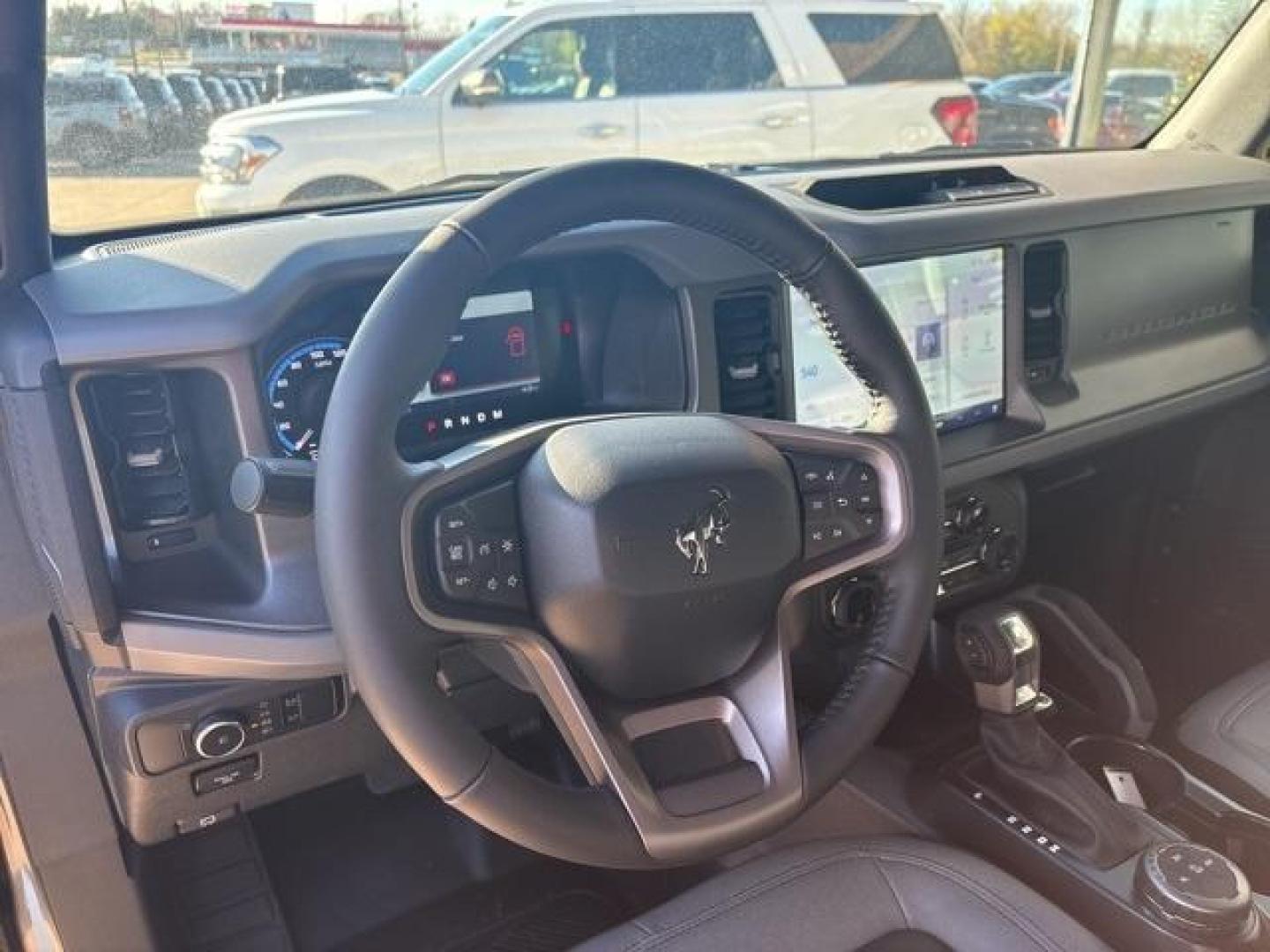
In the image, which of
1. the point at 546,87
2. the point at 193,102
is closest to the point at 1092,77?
the point at 546,87

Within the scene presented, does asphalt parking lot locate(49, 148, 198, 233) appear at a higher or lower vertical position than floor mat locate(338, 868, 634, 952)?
higher

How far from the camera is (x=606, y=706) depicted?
1.13 meters

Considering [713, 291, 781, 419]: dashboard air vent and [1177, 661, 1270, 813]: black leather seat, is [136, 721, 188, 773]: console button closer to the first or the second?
[713, 291, 781, 419]: dashboard air vent

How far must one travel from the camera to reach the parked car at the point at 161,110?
56.1 inches

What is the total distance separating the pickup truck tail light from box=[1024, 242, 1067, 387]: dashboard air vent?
0.58m

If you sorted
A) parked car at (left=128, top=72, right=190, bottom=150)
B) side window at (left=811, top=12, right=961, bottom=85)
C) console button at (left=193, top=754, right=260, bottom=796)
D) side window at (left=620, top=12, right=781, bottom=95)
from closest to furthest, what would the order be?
console button at (left=193, top=754, right=260, bottom=796) → parked car at (left=128, top=72, right=190, bottom=150) → side window at (left=620, top=12, right=781, bottom=95) → side window at (left=811, top=12, right=961, bottom=85)

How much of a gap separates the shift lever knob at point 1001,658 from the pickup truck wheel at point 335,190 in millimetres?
1006

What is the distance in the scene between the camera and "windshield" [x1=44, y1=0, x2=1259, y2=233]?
4.68 ft

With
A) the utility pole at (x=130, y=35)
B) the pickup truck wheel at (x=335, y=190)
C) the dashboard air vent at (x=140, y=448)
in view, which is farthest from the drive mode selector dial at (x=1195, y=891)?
the utility pole at (x=130, y=35)

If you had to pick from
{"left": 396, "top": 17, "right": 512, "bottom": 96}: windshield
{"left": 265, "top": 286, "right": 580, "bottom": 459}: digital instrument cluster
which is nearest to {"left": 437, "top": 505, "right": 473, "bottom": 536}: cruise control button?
{"left": 265, "top": 286, "right": 580, "bottom": 459}: digital instrument cluster

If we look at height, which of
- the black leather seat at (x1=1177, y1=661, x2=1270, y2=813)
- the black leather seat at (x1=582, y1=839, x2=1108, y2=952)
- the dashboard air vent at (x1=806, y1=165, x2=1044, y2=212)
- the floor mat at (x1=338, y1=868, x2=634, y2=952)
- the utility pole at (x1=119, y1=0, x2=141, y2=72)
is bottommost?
the floor mat at (x1=338, y1=868, x2=634, y2=952)

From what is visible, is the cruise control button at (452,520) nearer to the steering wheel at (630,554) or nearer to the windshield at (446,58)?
the steering wheel at (630,554)

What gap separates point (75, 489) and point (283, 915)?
0.90m

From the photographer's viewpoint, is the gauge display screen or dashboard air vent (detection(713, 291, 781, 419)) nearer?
the gauge display screen
